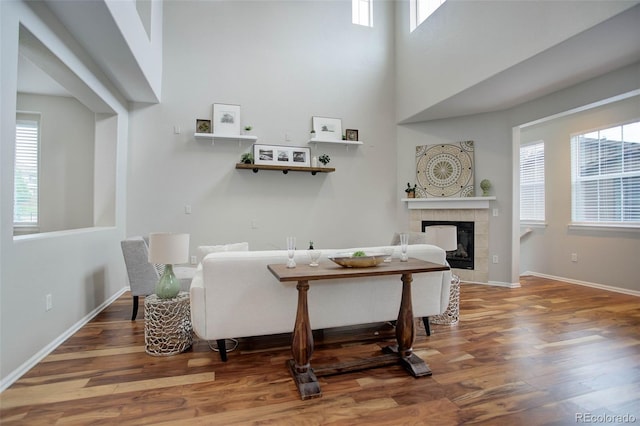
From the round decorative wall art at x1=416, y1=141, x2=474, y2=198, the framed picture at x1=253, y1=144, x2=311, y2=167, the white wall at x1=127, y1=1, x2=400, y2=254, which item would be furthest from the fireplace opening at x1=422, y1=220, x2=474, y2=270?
the framed picture at x1=253, y1=144, x2=311, y2=167

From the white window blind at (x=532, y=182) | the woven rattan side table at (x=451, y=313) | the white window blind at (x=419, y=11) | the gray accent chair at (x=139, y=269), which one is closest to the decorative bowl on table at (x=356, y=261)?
the woven rattan side table at (x=451, y=313)

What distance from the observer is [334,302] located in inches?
97.4

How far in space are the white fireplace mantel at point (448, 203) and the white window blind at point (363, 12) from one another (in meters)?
3.14

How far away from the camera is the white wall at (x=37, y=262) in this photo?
2.02 metres

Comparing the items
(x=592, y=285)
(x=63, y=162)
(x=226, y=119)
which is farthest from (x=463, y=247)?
(x=63, y=162)

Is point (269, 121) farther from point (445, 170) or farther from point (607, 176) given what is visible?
point (607, 176)

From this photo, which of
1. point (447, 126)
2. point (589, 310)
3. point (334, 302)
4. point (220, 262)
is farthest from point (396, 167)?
point (220, 262)

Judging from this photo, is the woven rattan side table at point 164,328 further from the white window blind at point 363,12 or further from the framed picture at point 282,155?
the white window blind at point 363,12

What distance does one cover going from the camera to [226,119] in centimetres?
480

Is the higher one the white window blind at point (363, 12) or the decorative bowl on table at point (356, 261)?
the white window blind at point (363, 12)

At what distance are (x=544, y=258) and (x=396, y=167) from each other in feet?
9.38

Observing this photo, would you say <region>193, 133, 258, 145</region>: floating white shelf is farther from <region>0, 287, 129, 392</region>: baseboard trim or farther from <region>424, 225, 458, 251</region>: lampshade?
<region>424, 225, 458, 251</region>: lampshade

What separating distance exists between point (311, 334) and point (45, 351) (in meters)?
2.04

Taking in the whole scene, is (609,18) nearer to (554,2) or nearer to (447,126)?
(554,2)
